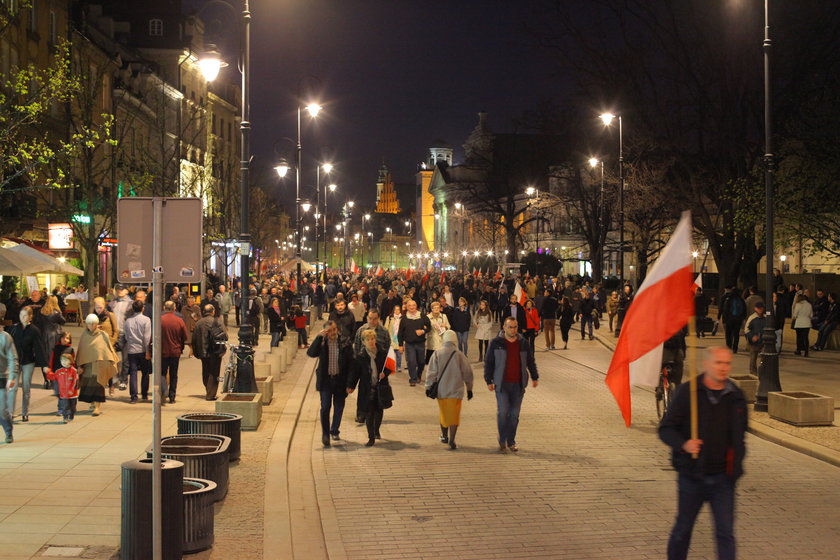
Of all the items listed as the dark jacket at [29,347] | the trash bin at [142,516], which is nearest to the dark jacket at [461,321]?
the dark jacket at [29,347]

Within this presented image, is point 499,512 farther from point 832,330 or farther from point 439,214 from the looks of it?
point 439,214

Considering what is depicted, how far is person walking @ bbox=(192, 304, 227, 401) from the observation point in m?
17.0

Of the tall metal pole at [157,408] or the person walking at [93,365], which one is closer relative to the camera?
Result: the tall metal pole at [157,408]

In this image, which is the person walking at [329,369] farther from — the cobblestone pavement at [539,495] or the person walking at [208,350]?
the person walking at [208,350]

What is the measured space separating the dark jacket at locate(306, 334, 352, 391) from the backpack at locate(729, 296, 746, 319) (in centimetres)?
1598

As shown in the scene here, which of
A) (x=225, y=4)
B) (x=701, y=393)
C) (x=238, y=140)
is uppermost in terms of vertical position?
(x=238, y=140)

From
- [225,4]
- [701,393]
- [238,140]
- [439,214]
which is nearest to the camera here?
[701,393]

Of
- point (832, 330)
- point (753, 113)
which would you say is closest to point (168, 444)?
point (832, 330)

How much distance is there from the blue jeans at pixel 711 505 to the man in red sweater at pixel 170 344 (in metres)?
11.3

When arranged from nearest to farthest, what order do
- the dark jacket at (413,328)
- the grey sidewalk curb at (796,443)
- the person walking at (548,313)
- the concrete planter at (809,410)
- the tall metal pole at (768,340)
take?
the grey sidewalk curb at (796,443), the concrete planter at (809,410), the tall metal pole at (768,340), the dark jacket at (413,328), the person walking at (548,313)

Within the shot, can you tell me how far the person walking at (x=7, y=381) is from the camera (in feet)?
40.7

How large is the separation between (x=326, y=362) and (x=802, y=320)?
678 inches

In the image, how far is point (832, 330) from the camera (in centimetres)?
2830

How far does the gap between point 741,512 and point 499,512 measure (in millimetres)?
2271
